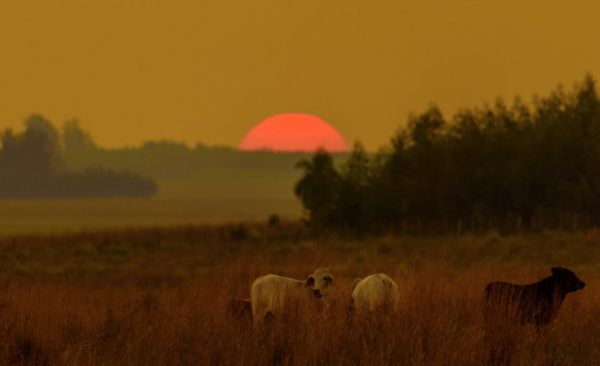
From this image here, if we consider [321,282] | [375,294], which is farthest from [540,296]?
[321,282]

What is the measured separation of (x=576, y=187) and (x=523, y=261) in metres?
27.1

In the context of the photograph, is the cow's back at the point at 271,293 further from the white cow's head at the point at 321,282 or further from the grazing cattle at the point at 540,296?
the grazing cattle at the point at 540,296

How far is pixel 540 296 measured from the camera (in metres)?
9.76

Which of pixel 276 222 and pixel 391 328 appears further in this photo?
pixel 276 222

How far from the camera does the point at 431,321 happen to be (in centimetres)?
873

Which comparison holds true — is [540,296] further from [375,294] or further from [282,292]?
[282,292]

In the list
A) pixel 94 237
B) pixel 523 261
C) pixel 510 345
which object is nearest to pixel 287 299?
pixel 510 345

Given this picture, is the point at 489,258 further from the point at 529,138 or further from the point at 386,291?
the point at 529,138

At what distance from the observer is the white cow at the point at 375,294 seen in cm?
918

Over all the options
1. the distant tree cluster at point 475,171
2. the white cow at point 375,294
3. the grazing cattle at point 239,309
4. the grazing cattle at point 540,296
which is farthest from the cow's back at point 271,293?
the distant tree cluster at point 475,171

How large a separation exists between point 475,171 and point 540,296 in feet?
164

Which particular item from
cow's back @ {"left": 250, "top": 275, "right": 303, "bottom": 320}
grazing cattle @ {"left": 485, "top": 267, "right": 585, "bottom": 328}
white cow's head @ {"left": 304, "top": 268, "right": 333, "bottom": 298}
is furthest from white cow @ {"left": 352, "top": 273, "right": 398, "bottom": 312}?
Answer: grazing cattle @ {"left": 485, "top": 267, "right": 585, "bottom": 328}

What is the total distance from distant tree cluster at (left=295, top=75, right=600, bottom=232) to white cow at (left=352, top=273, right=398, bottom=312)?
44.0m

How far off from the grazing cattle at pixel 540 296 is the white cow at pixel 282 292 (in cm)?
256
